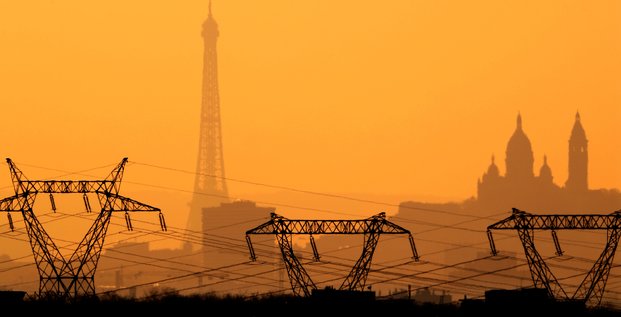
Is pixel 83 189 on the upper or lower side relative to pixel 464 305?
upper

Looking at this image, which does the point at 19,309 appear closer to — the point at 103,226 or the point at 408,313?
the point at 103,226

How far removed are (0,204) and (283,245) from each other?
29394 millimetres

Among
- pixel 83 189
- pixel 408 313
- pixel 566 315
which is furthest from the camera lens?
pixel 408 313

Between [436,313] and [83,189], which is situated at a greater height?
[83,189]

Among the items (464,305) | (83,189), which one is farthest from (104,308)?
(464,305)

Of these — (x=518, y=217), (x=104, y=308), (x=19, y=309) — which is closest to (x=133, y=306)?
(x=104, y=308)

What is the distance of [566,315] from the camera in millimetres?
175375

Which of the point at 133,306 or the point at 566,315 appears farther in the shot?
the point at 133,306

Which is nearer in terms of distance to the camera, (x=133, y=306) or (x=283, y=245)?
(x=283, y=245)

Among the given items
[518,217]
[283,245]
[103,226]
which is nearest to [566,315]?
[518,217]

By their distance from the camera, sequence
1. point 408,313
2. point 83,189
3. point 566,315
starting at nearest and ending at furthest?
point 83,189 < point 566,315 < point 408,313

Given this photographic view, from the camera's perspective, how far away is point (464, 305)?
19688 cm

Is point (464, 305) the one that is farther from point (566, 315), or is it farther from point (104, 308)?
point (104, 308)

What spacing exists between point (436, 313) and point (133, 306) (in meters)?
34.2
